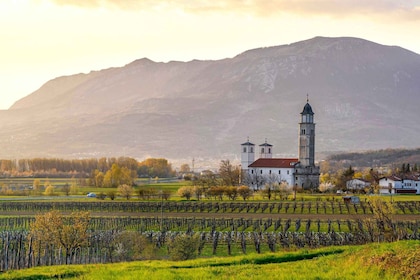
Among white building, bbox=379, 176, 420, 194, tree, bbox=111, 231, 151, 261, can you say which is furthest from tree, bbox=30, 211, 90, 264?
white building, bbox=379, 176, 420, 194

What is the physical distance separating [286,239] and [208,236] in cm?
686

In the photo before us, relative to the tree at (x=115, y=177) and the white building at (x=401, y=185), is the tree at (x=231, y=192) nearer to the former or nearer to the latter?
the tree at (x=115, y=177)

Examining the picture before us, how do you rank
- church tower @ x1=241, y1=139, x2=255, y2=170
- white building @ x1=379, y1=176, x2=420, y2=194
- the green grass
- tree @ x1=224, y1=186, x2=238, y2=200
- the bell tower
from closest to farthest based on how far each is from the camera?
the green grass < tree @ x1=224, y1=186, x2=238, y2=200 < white building @ x1=379, y1=176, x2=420, y2=194 < the bell tower < church tower @ x1=241, y1=139, x2=255, y2=170

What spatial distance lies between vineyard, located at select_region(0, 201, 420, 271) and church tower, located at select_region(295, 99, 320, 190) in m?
33.5

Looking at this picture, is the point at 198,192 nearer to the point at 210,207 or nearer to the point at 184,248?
the point at 210,207

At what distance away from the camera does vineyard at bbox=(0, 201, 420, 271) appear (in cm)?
3456

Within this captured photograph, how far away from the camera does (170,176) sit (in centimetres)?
16925

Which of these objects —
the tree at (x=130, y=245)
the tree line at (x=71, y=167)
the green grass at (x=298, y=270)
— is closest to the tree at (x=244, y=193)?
the tree at (x=130, y=245)

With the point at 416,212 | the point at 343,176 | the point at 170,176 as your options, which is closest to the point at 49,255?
the point at 416,212

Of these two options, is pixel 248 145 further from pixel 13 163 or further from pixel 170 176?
pixel 13 163

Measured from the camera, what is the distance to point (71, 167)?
173 m

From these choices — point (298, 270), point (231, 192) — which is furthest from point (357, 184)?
point (298, 270)

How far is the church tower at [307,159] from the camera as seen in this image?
374 ft

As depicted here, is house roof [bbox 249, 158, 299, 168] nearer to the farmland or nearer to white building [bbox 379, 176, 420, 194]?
white building [bbox 379, 176, 420, 194]
